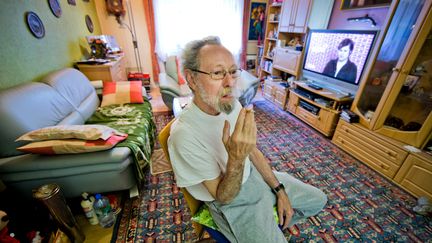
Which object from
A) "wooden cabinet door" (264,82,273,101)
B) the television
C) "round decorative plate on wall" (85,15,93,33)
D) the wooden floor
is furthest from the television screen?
"round decorative plate on wall" (85,15,93,33)

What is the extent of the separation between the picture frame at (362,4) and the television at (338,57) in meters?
0.30

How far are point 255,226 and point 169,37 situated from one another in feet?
13.7

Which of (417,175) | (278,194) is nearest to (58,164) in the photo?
(278,194)

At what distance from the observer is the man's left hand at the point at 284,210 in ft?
3.00

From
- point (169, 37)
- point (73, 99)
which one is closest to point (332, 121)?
point (73, 99)

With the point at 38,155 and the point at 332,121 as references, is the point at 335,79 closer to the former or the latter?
the point at 332,121

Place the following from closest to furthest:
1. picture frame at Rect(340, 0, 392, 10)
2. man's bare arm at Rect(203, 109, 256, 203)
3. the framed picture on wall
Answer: man's bare arm at Rect(203, 109, 256, 203) < picture frame at Rect(340, 0, 392, 10) < the framed picture on wall

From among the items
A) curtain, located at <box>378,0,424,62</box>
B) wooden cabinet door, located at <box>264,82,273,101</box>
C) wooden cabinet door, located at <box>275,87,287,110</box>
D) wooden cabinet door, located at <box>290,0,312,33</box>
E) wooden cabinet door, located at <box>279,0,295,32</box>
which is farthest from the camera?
wooden cabinet door, located at <box>264,82,273,101</box>

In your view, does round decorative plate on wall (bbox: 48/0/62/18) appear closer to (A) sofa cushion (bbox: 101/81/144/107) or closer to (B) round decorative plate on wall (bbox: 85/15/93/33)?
(B) round decorative plate on wall (bbox: 85/15/93/33)

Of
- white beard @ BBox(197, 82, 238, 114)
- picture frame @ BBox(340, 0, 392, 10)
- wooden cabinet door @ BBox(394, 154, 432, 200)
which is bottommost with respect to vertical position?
wooden cabinet door @ BBox(394, 154, 432, 200)

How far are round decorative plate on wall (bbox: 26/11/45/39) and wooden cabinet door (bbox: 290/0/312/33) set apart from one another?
3359 millimetres

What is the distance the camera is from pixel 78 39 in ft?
8.84

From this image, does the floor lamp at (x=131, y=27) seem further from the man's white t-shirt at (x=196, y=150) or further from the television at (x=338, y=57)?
the man's white t-shirt at (x=196, y=150)

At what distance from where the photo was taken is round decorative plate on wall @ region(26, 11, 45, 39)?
5.74 feet
